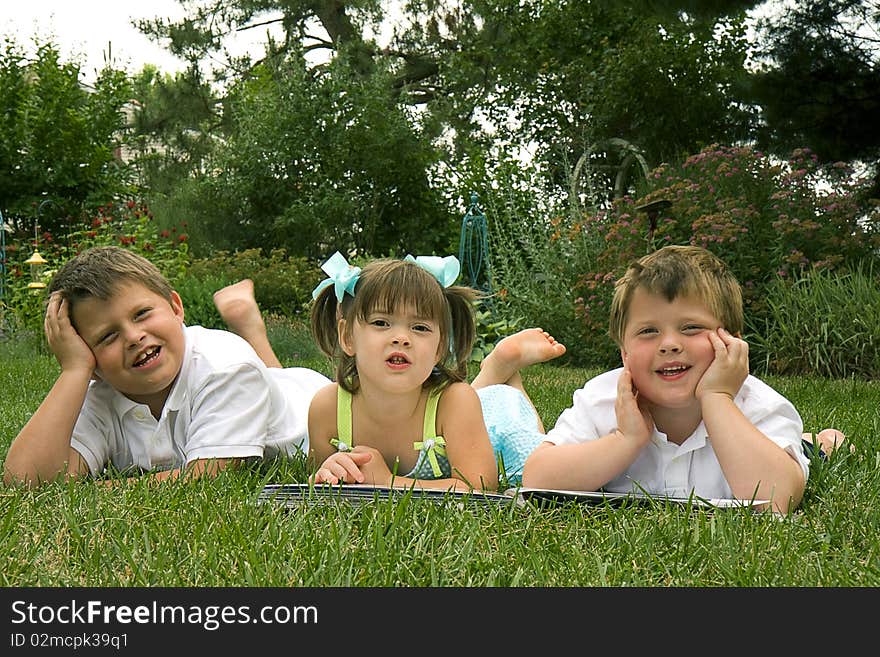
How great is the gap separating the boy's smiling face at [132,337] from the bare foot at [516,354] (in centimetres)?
135

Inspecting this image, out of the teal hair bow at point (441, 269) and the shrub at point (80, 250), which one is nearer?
the teal hair bow at point (441, 269)

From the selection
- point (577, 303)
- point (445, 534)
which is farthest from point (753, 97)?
point (445, 534)

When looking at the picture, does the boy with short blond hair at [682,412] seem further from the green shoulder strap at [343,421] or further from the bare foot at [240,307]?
the bare foot at [240,307]

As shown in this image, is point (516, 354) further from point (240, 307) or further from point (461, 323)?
point (240, 307)

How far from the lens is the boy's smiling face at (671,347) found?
2428 mm

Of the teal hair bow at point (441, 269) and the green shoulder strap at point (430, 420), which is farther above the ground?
the teal hair bow at point (441, 269)

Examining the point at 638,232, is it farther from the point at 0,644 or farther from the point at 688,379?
the point at 0,644

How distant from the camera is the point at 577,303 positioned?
824 cm

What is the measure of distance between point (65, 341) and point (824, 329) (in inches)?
222

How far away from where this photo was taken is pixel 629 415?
2.40 meters

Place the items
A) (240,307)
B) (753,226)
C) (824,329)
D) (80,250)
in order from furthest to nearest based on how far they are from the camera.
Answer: (80,250) → (753,226) → (824,329) → (240,307)

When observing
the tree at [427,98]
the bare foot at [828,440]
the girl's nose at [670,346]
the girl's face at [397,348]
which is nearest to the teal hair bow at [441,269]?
the girl's face at [397,348]

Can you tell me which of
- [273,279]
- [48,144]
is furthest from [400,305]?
[48,144]

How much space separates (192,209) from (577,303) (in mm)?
9938
